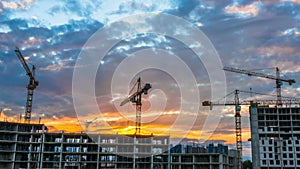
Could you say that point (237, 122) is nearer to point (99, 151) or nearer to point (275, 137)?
point (275, 137)

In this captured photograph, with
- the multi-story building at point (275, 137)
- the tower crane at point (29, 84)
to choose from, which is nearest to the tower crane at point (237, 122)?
the multi-story building at point (275, 137)

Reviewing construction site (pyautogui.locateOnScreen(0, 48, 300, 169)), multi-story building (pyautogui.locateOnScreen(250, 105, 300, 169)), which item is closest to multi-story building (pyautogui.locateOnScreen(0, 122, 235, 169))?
construction site (pyautogui.locateOnScreen(0, 48, 300, 169))

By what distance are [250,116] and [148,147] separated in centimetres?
3685

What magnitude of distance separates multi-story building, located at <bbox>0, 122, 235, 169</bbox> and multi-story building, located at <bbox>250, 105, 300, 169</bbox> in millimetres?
17871

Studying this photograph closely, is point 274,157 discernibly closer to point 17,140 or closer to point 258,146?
point 258,146

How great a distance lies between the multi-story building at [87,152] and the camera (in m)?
83.2

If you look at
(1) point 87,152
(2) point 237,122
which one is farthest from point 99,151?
(2) point 237,122

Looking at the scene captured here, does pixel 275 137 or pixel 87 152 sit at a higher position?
pixel 275 137

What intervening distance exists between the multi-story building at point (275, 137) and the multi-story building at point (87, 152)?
17871 mm

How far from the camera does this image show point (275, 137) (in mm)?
102000

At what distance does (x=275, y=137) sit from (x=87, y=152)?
5542cm

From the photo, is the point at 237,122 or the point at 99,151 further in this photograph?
the point at 237,122

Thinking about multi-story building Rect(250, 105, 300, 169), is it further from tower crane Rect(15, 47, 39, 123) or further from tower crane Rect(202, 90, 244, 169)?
tower crane Rect(15, 47, 39, 123)

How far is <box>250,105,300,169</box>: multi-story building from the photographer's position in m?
97.7
